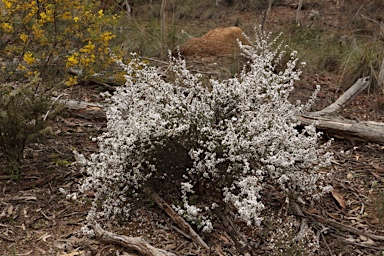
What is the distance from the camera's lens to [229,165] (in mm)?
3043

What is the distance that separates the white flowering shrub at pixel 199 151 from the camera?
300 centimetres

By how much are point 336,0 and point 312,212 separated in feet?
45.2

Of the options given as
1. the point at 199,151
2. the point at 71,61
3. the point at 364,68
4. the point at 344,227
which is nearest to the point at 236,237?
the point at 199,151

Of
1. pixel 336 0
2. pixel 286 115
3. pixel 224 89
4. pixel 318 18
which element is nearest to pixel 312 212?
pixel 286 115

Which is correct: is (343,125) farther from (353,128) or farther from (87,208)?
(87,208)

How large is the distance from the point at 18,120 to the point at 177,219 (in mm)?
1422

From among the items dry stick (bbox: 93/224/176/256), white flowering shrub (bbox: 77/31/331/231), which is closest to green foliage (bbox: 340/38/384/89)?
white flowering shrub (bbox: 77/31/331/231)

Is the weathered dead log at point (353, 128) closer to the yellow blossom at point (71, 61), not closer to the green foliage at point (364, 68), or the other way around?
the green foliage at point (364, 68)

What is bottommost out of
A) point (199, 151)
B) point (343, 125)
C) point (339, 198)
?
point (339, 198)

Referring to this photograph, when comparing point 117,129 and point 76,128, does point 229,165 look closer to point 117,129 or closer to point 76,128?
point 117,129

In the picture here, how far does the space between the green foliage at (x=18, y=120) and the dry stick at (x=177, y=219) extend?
3.23 ft

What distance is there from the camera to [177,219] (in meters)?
3.06

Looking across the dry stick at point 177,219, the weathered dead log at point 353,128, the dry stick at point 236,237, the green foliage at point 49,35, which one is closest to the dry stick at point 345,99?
the weathered dead log at point 353,128

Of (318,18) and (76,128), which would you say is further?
(318,18)
